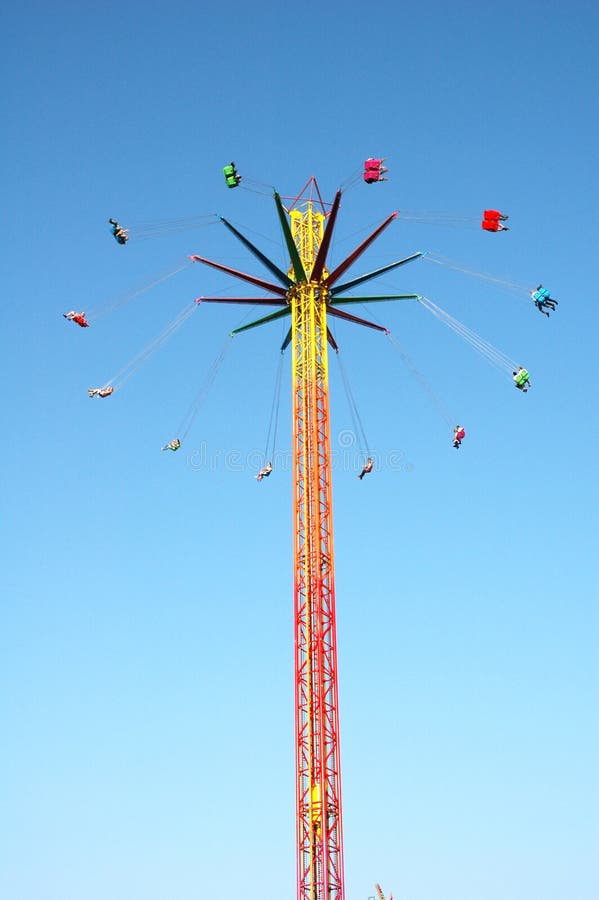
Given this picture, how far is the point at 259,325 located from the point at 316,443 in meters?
7.99

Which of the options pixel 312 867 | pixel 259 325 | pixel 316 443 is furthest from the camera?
pixel 259 325

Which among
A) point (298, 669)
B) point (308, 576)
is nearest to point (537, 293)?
Answer: point (308, 576)

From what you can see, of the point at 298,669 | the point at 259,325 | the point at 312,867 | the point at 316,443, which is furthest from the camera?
the point at 259,325

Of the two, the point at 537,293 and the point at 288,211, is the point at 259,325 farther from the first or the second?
the point at 537,293

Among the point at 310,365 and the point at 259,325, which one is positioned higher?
the point at 259,325

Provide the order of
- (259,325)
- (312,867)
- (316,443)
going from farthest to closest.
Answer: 1. (259,325)
2. (316,443)
3. (312,867)

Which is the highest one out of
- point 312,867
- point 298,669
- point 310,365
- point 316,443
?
point 310,365

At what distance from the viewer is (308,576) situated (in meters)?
54.7

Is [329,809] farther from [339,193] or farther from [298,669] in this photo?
[339,193]

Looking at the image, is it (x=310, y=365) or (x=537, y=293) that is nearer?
(x=537, y=293)

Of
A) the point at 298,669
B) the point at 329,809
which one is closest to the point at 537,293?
the point at 298,669

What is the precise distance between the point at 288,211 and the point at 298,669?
76.5 ft

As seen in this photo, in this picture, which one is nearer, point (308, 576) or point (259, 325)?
point (308, 576)

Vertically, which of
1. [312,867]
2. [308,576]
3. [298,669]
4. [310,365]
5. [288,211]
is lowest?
[312,867]
